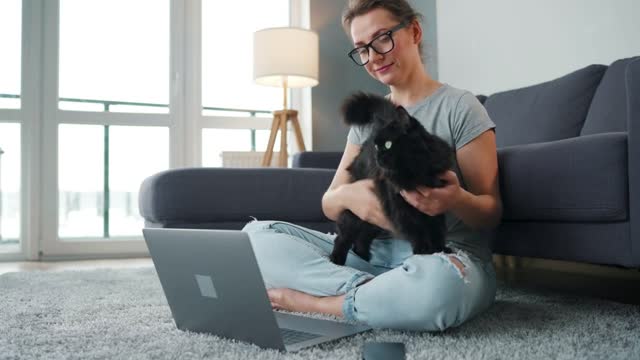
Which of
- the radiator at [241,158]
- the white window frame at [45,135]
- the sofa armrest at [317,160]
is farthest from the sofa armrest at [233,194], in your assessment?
the white window frame at [45,135]

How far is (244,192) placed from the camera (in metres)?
2.24

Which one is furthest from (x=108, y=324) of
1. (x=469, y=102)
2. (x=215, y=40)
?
(x=215, y=40)

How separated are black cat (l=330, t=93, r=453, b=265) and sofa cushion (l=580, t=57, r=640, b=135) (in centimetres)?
110

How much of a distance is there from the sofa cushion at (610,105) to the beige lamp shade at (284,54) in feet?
6.36

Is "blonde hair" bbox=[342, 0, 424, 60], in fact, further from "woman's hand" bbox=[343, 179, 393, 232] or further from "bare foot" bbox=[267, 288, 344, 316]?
"bare foot" bbox=[267, 288, 344, 316]

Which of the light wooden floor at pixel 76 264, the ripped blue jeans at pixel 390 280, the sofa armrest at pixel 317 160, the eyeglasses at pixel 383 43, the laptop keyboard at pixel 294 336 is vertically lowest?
the light wooden floor at pixel 76 264

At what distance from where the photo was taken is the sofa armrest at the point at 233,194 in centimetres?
220

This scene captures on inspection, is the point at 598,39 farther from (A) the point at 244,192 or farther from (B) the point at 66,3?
(B) the point at 66,3

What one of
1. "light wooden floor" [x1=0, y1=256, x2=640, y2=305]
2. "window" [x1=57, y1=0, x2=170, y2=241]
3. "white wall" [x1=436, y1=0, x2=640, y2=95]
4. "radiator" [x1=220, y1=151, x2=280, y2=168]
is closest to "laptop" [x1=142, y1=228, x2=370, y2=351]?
"light wooden floor" [x1=0, y1=256, x2=640, y2=305]

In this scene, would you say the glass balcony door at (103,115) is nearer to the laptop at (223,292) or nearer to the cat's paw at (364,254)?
the cat's paw at (364,254)

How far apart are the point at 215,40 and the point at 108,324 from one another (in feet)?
10.6

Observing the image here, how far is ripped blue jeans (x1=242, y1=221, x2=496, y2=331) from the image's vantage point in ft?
3.94

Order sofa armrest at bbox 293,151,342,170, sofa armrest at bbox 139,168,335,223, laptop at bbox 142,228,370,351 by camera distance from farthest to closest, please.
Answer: sofa armrest at bbox 293,151,342,170 → sofa armrest at bbox 139,168,335,223 → laptop at bbox 142,228,370,351

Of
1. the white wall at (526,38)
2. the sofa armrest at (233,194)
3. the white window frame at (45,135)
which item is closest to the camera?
the sofa armrest at (233,194)
